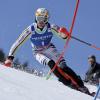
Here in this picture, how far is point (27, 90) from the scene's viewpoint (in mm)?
5617

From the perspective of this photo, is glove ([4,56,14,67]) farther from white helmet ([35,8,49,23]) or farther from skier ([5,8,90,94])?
white helmet ([35,8,49,23])

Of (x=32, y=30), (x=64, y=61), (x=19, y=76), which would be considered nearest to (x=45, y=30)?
(x=32, y=30)

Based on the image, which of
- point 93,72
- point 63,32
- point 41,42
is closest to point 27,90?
point 63,32

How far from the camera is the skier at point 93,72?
1039 centimetres

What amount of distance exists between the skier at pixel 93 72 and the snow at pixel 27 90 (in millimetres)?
3625

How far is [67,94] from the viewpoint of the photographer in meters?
6.24

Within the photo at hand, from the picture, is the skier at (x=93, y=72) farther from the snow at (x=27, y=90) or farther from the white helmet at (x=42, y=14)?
the snow at (x=27, y=90)

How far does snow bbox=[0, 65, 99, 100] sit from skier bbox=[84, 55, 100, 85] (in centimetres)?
363

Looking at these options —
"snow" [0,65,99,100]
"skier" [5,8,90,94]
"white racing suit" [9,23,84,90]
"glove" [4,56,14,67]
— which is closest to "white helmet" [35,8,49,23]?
"skier" [5,8,90,94]

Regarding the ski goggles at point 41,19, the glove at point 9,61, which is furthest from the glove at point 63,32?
the glove at point 9,61

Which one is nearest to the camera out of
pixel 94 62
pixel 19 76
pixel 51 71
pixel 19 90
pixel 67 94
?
pixel 19 90

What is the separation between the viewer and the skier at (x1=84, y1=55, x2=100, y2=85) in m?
10.4

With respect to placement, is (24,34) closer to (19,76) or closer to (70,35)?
(70,35)

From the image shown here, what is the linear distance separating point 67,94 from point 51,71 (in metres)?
2.75
